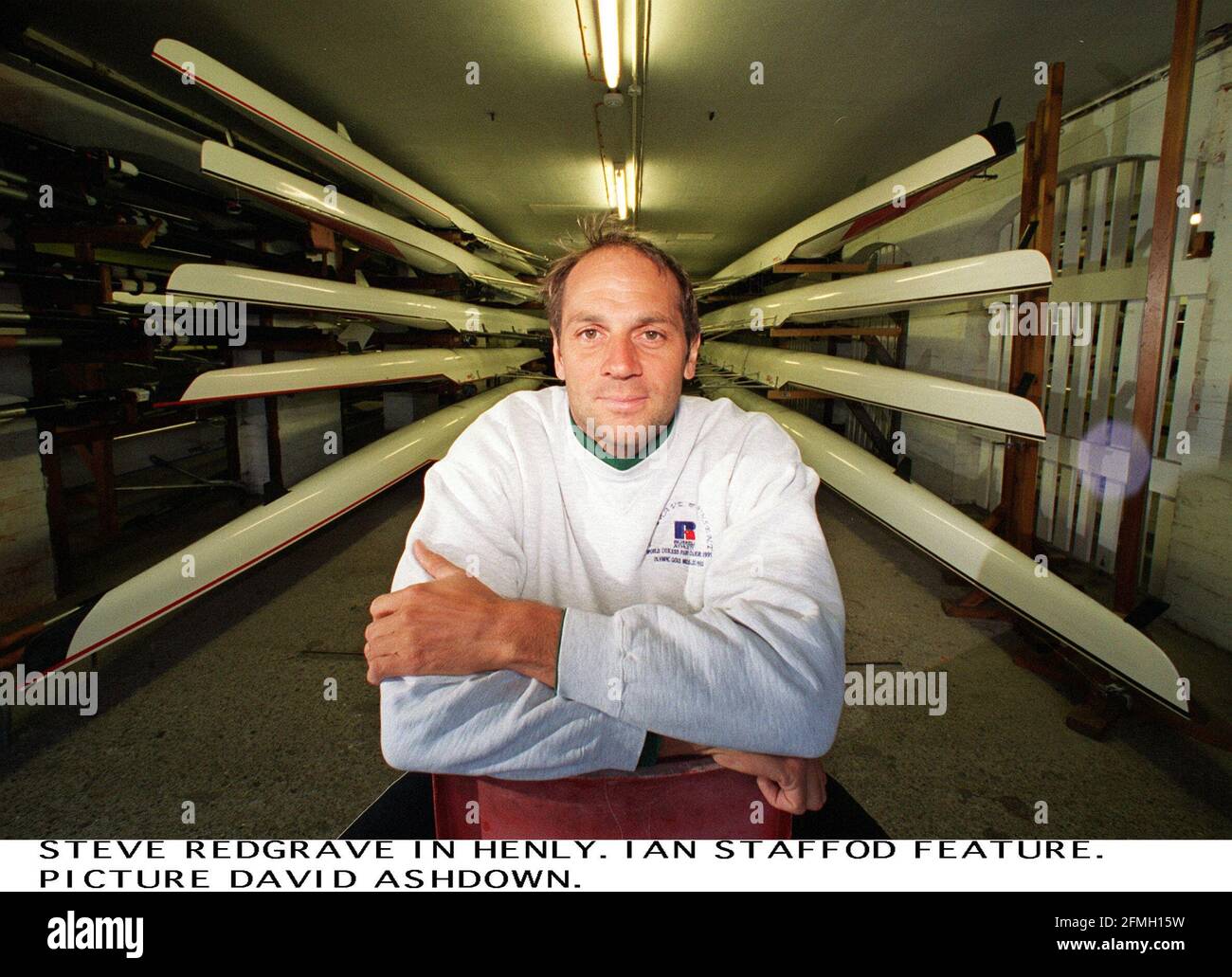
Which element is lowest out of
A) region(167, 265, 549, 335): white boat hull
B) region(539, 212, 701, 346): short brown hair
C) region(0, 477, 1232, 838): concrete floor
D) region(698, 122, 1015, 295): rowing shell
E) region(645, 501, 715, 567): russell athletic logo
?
region(0, 477, 1232, 838): concrete floor

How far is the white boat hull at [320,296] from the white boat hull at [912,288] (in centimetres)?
236

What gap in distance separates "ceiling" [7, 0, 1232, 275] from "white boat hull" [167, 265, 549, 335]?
130 centimetres

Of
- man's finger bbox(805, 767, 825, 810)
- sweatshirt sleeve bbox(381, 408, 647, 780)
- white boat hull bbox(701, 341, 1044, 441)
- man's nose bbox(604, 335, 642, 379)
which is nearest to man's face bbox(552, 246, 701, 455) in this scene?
man's nose bbox(604, 335, 642, 379)

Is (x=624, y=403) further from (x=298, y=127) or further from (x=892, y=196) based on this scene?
(x=298, y=127)

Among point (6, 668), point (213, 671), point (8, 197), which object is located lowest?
point (213, 671)

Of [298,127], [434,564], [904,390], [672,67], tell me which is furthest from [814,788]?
[672,67]

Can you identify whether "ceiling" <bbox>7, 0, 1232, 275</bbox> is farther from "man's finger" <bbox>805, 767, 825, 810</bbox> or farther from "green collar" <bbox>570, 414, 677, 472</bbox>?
"man's finger" <bbox>805, 767, 825, 810</bbox>

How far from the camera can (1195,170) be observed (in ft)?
10.2

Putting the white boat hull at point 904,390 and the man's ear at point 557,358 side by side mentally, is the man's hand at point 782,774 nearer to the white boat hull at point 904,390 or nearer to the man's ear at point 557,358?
the man's ear at point 557,358

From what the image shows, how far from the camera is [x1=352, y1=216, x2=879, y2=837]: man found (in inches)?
37.0

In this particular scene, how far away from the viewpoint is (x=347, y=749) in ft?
7.25
